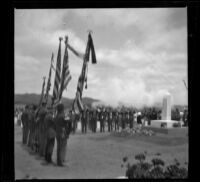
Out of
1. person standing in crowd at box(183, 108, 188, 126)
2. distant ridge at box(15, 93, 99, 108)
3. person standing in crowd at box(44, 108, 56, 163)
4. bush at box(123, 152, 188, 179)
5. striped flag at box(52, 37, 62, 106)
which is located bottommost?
bush at box(123, 152, 188, 179)

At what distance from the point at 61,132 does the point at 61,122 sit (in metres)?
0.17

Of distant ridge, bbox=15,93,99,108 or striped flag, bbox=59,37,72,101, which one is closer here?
distant ridge, bbox=15,93,99,108

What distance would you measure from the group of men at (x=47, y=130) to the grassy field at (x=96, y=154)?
0.30 ft

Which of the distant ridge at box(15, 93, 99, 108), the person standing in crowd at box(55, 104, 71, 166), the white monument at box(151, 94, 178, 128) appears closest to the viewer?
the distant ridge at box(15, 93, 99, 108)

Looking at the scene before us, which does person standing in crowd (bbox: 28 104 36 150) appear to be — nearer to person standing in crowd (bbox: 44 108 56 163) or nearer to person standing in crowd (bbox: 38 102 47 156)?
person standing in crowd (bbox: 38 102 47 156)

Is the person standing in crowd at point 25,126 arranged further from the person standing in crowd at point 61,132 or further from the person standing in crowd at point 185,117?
the person standing in crowd at point 185,117

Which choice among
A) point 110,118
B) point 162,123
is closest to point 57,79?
point 110,118

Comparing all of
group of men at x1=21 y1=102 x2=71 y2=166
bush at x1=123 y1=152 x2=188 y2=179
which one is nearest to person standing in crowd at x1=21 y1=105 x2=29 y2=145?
group of men at x1=21 y1=102 x2=71 y2=166

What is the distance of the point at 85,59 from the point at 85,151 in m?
1.58

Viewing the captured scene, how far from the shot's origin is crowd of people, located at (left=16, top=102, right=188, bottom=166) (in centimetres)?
542

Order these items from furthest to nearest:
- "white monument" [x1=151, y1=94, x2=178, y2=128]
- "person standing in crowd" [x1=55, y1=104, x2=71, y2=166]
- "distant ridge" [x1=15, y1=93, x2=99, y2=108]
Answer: "white monument" [x1=151, y1=94, x2=178, y2=128] → "person standing in crowd" [x1=55, y1=104, x2=71, y2=166] → "distant ridge" [x1=15, y1=93, x2=99, y2=108]

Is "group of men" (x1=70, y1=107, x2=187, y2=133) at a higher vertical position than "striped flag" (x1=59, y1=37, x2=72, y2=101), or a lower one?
lower

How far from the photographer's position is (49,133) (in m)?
5.46
